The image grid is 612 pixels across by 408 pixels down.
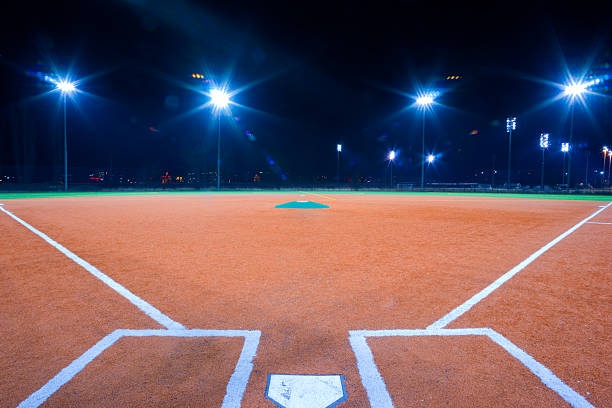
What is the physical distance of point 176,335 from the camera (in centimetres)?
309

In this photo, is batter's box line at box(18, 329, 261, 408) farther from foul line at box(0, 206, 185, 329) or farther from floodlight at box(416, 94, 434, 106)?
floodlight at box(416, 94, 434, 106)

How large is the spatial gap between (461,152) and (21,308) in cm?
9022

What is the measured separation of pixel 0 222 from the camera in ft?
36.3

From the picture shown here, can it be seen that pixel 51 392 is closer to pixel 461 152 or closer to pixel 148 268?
pixel 148 268

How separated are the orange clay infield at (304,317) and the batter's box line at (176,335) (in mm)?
49

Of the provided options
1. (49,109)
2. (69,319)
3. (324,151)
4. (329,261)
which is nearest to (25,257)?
(69,319)

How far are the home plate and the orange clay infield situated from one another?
0.06 meters

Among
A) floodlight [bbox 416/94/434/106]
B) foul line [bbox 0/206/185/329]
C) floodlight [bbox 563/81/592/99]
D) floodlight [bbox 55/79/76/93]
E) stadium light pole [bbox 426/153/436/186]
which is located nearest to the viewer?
foul line [bbox 0/206/185/329]

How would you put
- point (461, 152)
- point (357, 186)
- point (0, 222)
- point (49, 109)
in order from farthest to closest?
1. point (461, 152)
2. point (357, 186)
3. point (49, 109)
4. point (0, 222)

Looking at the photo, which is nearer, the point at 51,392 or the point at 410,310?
the point at 51,392

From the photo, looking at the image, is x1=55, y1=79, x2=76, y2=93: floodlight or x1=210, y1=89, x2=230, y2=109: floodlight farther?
x1=210, y1=89, x2=230, y2=109: floodlight

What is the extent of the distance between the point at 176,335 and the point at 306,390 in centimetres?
145

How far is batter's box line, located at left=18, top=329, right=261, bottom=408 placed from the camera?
2215 mm

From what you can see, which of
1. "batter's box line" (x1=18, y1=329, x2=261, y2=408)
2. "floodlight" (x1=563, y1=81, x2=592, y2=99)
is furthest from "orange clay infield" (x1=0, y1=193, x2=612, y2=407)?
"floodlight" (x1=563, y1=81, x2=592, y2=99)
